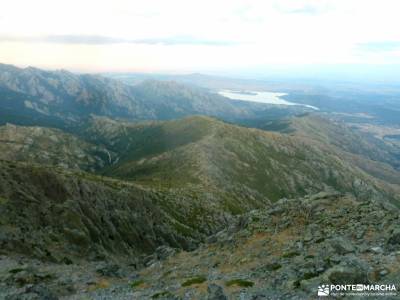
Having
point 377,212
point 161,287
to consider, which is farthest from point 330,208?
point 161,287

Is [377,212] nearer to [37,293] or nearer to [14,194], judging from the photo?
[37,293]

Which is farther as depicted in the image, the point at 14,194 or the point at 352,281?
the point at 14,194

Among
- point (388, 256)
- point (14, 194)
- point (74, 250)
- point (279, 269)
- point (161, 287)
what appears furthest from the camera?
point (14, 194)

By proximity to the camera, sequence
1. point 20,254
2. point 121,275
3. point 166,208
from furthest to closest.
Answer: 1. point 166,208
2. point 20,254
3. point 121,275

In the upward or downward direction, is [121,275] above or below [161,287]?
below

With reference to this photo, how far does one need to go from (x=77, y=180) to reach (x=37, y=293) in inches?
3467

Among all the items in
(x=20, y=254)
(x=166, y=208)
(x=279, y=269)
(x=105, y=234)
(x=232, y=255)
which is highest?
(x=279, y=269)

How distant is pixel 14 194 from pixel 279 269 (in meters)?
72.9

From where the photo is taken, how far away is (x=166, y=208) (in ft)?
523

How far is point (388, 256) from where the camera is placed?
117ft

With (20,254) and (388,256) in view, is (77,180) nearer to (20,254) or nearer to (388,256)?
(20,254)

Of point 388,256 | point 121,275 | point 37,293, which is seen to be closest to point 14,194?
point 121,275

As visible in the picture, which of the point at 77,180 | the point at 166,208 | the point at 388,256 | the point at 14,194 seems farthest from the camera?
the point at 166,208

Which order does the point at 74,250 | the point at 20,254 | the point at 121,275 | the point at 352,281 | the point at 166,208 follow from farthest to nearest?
the point at 166,208 < the point at 74,250 < the point at 20,254 < the point at 121,275 < the point at 352,281
